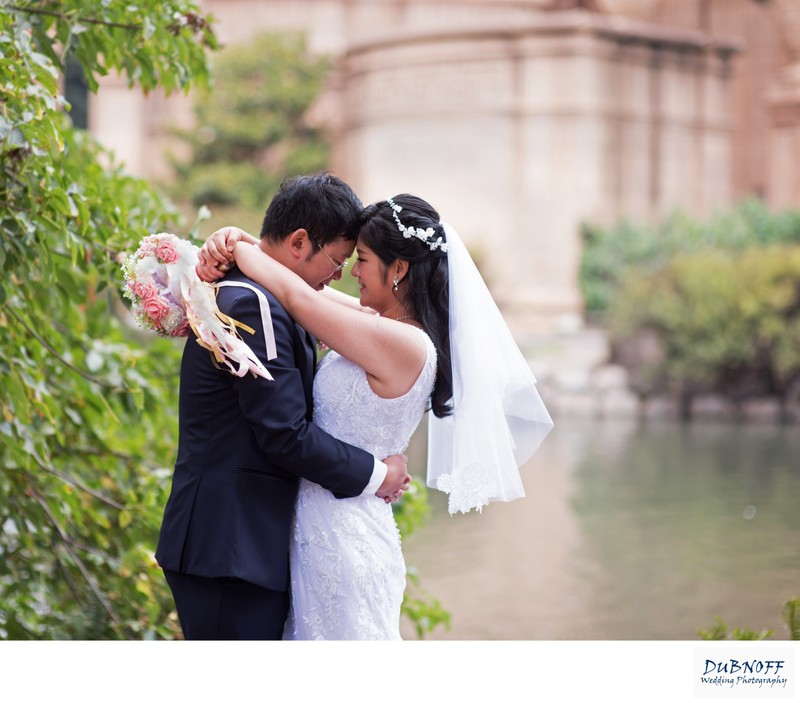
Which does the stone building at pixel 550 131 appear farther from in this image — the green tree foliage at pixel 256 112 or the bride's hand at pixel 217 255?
the bride's hand at pixel 217 255

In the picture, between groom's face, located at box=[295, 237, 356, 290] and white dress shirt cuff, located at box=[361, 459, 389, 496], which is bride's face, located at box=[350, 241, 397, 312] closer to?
groom's face, located at box=[295, 237, 356, 290]

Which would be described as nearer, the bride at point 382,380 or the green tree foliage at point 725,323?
the bride at point 382,380

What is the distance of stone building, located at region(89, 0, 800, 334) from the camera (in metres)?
27.9

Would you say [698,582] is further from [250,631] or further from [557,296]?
[557,296]

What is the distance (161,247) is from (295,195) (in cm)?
35

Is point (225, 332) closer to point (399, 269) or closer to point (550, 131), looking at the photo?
point (399, 269)

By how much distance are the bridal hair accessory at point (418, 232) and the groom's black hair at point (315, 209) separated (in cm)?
10

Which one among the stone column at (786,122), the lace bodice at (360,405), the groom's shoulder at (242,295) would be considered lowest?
the lace bodice at (360,405)

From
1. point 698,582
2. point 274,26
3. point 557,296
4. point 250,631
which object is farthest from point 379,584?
point 274,26

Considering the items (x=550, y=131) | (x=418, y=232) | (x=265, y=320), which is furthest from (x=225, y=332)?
(x=550, y=131)

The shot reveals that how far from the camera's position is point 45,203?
345cm

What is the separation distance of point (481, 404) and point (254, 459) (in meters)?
0.66

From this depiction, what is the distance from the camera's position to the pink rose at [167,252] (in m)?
3.00

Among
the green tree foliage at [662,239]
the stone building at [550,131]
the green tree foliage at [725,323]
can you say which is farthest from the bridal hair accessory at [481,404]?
the stone building at [550,131]
